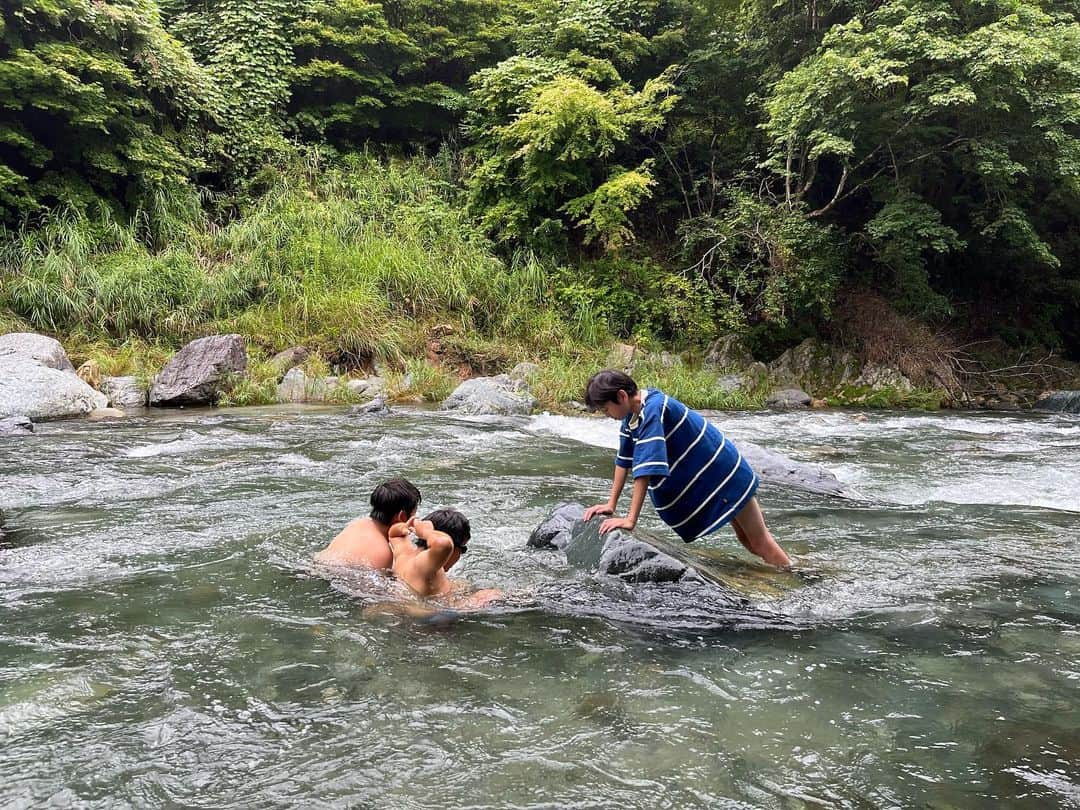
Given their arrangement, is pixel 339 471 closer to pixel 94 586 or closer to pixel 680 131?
pixel 94 586

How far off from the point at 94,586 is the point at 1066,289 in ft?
67.4

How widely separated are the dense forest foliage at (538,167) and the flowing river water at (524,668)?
30.5ft

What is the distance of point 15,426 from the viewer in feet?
27.9

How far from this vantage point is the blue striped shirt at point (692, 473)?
157 inches

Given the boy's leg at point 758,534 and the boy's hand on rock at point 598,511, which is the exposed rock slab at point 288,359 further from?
the boy's leg at point 758,534

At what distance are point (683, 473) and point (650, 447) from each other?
13.3 inches

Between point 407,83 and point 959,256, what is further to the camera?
point 407,83

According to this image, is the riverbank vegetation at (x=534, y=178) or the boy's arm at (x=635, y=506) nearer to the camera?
the boy's arm at (x=635, y=506)

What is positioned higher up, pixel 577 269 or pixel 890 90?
pixel 890 90

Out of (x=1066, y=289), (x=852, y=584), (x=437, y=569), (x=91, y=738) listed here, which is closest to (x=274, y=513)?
(x=437, y=569)

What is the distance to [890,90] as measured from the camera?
13.1 metres

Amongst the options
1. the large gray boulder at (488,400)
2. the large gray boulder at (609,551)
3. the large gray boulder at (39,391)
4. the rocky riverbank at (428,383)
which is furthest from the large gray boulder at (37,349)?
the large gray boulder at (609,551)

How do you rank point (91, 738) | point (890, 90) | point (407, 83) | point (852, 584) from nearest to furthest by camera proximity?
point (91, 738), point (852, 584), point (890, 90), point (407, 83)

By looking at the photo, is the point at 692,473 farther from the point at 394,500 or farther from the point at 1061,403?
the point at 1061,403
